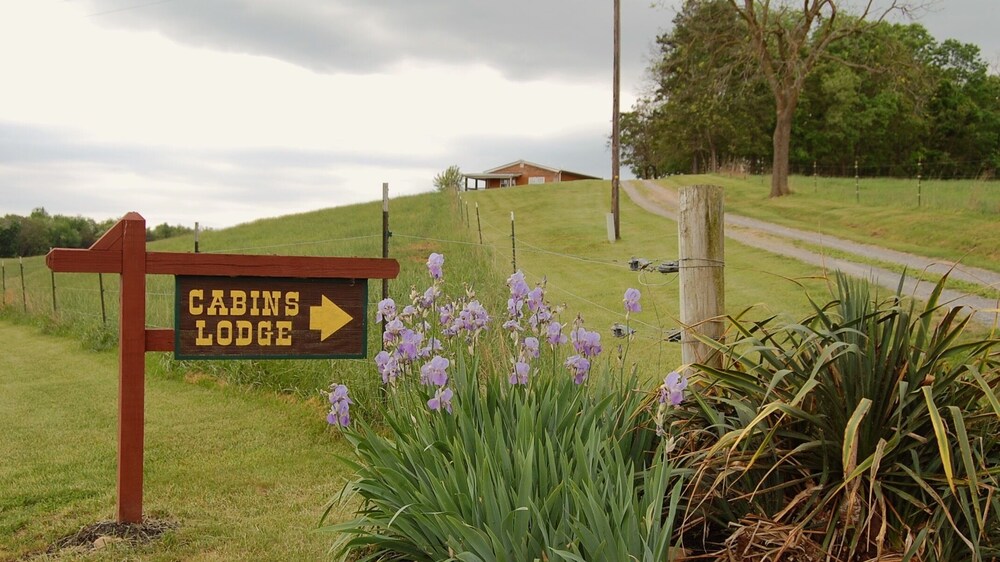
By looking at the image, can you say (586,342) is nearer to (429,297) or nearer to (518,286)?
(518,286)

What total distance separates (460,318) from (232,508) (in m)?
2.21

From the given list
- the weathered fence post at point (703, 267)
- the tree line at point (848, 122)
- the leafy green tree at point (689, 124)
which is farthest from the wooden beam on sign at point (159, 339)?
the tree line at point (848, 122)

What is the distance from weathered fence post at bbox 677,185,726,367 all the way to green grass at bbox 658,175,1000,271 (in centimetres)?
807

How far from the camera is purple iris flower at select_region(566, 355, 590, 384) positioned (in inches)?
144

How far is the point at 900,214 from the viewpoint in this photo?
828 inches

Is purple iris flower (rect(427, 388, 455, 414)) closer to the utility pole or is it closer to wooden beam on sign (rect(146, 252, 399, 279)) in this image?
wooden beam on sign (rect(146, 252, 399, 279))

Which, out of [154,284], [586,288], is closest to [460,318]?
[586,288]

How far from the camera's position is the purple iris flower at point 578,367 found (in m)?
3.65

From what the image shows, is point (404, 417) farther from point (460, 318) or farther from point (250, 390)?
point (250, 390)

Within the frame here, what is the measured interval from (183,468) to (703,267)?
4.21m

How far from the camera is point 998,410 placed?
109 inches

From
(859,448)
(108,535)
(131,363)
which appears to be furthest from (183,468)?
(859,448)

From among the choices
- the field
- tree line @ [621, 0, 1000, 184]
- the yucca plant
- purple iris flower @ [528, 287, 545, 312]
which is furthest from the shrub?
tree line @ [621, 0, 1000, 184]

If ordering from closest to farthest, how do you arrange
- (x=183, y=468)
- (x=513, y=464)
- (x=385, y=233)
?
(x=513, y=464), (x=183, y=468), (x=385, y=233)
